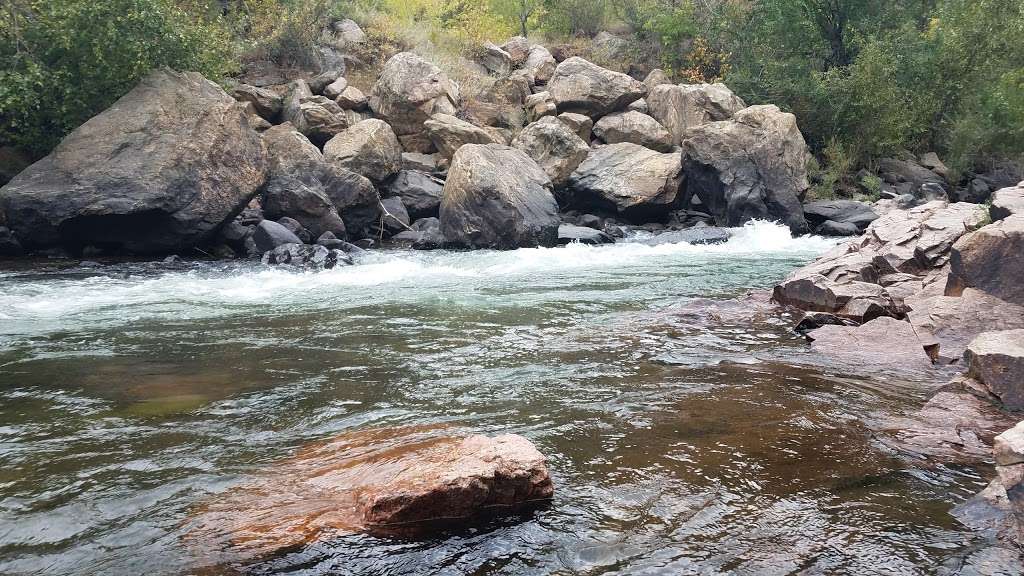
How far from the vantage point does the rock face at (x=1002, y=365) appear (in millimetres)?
4719

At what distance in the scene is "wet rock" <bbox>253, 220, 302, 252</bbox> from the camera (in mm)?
14367

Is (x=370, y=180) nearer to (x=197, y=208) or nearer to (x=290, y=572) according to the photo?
(x=197, y=208)

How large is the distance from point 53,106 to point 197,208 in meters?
3.87

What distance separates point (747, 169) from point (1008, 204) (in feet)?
39.0

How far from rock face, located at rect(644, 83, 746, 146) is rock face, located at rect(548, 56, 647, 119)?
4.45 feet

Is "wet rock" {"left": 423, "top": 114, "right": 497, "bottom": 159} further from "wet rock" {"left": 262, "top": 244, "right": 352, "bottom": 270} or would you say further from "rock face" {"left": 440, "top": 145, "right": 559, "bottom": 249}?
"wet rock" {"left": 262, "top": 244, "right": 352, "bottom": 270}

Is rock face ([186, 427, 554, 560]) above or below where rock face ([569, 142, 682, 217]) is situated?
below

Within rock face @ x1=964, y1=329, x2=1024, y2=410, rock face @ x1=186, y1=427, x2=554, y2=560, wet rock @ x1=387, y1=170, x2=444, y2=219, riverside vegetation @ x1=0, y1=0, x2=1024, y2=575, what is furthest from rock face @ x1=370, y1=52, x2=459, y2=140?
rock face @ x1=186, y1=427, x2=554, y2=560

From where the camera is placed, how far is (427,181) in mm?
18734

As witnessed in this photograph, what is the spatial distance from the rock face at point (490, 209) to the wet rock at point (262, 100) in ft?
21.8

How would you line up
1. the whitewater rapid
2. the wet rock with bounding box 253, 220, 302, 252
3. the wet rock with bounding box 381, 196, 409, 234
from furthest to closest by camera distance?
the wet rock with bounding box 381, 196, 409, 234
the wet rock with bounding box 253, 220, 302, 252
the whitewater rapid

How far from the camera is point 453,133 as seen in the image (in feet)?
65.0

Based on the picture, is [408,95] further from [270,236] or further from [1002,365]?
[1002,365]

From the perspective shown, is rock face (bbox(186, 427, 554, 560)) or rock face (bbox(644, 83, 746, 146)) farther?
rock face (bbox(644, 83, 746, 146))
